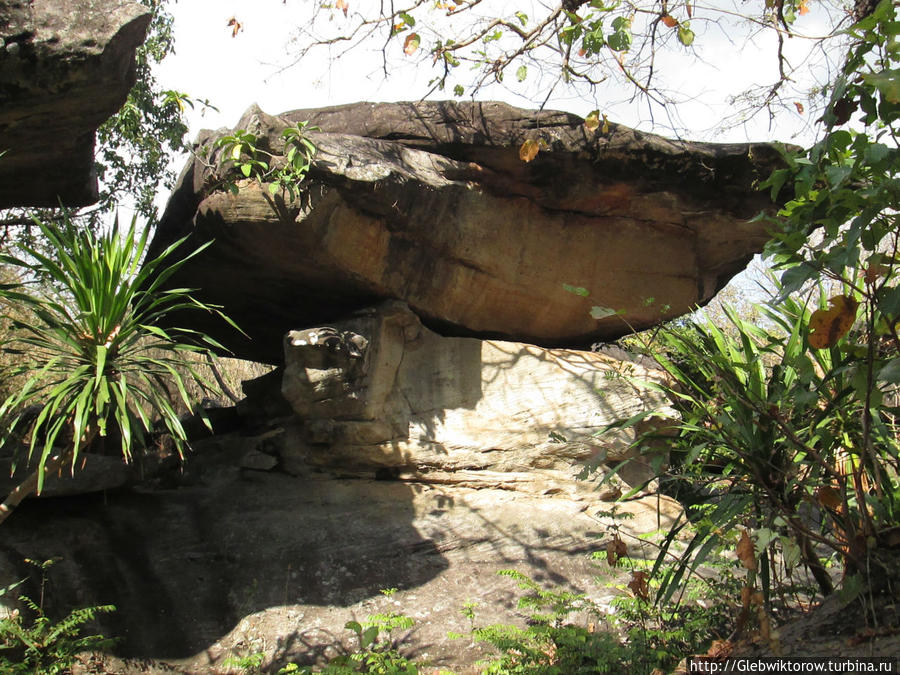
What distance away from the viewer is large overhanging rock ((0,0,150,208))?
4074 millimetres

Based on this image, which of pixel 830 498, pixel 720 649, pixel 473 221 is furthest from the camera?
pixel 473 221

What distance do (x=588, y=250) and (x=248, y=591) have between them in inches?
145

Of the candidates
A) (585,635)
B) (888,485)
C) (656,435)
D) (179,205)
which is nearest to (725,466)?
(656,435)

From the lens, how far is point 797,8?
205 inches

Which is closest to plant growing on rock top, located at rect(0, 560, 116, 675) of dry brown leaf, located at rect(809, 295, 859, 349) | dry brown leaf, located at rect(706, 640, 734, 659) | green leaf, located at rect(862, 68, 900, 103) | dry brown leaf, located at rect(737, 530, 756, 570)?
dry brown leaf, located at rect(706, 640, 734, 659)

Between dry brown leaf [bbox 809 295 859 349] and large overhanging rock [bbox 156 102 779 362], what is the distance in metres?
2.82

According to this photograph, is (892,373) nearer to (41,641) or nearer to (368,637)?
(368,637)

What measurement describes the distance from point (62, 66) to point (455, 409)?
11.5 feet

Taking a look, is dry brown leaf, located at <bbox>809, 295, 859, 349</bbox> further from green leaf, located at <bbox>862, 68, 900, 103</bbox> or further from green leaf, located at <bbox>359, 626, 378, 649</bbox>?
green leaf, located at <bbox>359, 626, 378, 649</bbox>

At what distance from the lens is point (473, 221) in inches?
232

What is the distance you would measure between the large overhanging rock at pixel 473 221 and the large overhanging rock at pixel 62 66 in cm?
99

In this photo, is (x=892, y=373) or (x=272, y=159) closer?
(x=892, y=373)

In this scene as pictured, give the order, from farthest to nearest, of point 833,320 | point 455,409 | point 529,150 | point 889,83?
point 455,409 → point 529,150 → point 833,320 → point 889,83

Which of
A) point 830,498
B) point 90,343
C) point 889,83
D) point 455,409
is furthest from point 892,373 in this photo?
point 455,409
